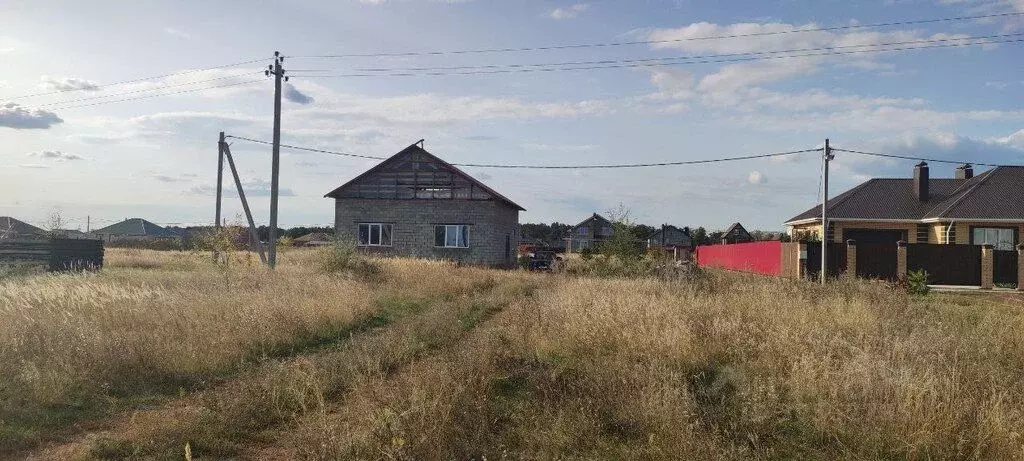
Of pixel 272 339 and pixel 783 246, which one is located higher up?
pixel 783 246

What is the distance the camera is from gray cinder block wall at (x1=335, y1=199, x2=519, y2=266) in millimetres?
32188

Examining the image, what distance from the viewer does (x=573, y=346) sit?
867 centimetres

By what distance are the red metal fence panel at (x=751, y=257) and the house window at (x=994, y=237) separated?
8.36 meters

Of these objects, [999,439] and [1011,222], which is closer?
[999,439]

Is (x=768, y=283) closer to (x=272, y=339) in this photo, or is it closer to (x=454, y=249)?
(x=272, y=339)

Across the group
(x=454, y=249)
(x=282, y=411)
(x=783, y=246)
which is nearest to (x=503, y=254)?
(x=454, y=249)

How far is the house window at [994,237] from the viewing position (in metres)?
27.5

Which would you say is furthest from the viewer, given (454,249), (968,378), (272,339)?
(454,249)

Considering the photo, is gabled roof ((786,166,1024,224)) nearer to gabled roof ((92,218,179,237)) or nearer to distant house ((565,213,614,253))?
distant house ((565,213,614,253))

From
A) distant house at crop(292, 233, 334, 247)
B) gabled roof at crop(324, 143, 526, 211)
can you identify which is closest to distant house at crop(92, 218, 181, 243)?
distant house at crop(292, 233, 334, 247)

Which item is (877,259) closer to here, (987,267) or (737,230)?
(987,267)

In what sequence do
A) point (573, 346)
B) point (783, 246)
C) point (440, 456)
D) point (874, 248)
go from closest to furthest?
point (440, 456)
point (573, 346)
point (874, 248)
point (783, 246)

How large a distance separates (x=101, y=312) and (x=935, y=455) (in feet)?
34.6

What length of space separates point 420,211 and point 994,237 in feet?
80.4
